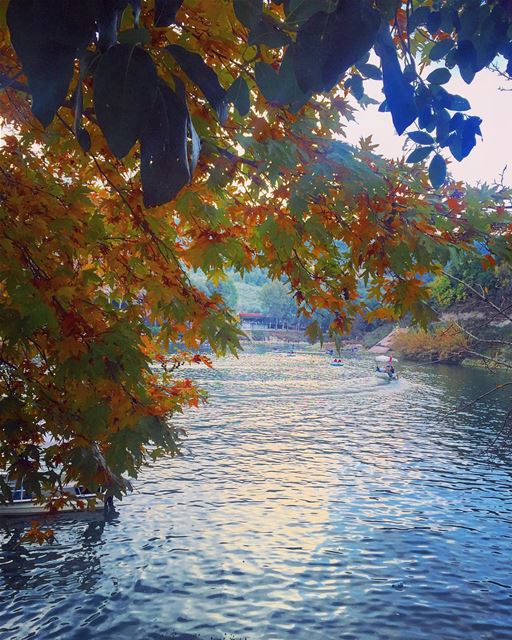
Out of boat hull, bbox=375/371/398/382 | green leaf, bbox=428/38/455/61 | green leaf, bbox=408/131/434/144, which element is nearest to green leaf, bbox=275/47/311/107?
green leaf, bbox=408/131/434/144

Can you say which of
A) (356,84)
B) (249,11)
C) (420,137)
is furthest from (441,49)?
(249,11)

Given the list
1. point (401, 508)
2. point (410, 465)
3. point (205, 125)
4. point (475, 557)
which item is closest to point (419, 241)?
point (205, 125)

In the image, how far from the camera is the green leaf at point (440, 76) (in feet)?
4.48

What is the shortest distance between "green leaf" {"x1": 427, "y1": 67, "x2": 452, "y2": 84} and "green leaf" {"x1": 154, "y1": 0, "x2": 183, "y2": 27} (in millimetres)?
814

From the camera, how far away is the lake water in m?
9.40

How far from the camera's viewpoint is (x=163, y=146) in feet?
2.24

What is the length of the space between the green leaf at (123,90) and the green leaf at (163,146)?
16 millimetres

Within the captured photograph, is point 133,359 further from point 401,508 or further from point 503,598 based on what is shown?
point 401,508

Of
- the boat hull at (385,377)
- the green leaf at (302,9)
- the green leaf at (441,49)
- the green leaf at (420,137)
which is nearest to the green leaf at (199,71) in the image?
the green leaf at (302,9)

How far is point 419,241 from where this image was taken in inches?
130

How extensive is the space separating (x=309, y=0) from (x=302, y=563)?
11921mm

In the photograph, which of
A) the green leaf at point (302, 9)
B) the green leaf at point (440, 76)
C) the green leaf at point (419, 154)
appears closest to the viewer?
the green leaf at point (302, 9)

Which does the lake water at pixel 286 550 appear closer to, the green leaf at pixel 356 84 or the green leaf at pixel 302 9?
the green leaf at pixel 356 84

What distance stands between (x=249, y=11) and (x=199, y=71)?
0.32 m
